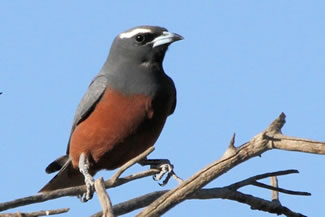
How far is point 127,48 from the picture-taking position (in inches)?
347

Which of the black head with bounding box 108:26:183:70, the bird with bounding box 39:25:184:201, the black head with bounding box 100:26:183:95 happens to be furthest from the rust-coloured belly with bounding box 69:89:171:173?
the black head with bounding box 108:26:183:70

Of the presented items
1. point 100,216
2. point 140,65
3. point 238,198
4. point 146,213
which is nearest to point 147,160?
point 140,65

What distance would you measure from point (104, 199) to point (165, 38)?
4.56m

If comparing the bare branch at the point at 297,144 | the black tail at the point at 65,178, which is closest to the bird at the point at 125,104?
the black tail at the point at 65,178

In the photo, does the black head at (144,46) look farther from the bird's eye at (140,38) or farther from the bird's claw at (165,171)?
the bird's claw at (165,171)

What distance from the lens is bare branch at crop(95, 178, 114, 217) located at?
4078 millimetres

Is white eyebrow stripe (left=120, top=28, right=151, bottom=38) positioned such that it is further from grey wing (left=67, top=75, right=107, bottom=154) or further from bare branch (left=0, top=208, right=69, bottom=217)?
bare branch (left=0, top=208, right=69, bottom=217)

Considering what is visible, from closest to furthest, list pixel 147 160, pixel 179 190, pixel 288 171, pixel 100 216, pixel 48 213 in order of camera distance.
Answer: pixel 48 213 < pixel 179 190 < pixel 100 216 < pixel 288 171 < pixel 147 160

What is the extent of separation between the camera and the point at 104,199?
4191mm

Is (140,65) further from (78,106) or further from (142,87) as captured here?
(78,106)

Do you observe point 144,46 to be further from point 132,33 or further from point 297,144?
point 297,144

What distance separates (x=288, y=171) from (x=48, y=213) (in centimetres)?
197

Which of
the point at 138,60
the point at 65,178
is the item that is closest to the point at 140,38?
the point at 138,60

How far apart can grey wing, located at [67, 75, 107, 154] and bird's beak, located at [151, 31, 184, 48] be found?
2.60 feet
